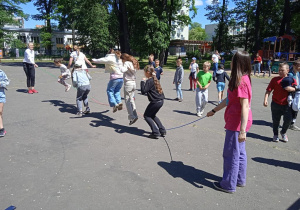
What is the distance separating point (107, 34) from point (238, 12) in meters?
22.2

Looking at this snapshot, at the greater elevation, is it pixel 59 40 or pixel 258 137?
A: pixel 59 40

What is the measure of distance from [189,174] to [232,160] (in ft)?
3.00

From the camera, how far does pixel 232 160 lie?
3449 mm

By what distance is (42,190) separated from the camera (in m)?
3.54

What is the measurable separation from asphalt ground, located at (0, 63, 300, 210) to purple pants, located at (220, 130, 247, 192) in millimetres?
186

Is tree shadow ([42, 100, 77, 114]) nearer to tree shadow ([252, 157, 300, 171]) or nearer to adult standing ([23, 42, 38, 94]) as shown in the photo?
adult standing ([23, 42, 38, 94])

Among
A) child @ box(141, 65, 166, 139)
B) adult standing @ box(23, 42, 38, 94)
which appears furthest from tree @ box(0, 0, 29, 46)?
child @ box(141, 65, 166, 139)

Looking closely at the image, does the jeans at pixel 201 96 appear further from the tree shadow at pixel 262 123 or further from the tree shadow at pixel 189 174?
the tree shadow at pixel 189 174

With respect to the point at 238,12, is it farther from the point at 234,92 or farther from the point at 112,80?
the point at 234,92

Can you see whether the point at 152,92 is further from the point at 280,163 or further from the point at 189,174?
the point at 280,163

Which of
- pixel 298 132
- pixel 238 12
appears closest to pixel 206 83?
pixel 298 132

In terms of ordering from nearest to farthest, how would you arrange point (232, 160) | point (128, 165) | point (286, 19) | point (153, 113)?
point (232, 160) < point (128, 165) < point (153, 113) < point (286, 19)

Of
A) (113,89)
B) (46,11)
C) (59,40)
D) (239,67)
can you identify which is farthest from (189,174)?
(59,40)

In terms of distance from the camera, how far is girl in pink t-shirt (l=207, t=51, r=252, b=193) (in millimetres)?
3197
